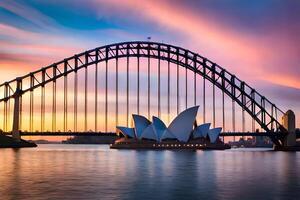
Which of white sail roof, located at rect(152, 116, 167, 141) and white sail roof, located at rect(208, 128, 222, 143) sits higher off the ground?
white sail roof, located at rect(152, 116, 167, 141)

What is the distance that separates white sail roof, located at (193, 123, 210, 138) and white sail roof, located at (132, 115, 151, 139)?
48.3 ft

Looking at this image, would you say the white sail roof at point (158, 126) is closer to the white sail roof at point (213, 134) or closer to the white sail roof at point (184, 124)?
the white sail roof at point (184, 124)

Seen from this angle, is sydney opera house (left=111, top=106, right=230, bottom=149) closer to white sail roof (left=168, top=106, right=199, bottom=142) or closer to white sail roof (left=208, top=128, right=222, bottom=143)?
white sail roof (left=168, top=106, right=199, bottom=142)

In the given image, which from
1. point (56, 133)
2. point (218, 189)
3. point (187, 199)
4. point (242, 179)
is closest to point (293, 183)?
point (242, 179)

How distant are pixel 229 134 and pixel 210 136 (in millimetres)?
11999

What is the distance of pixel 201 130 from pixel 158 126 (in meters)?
13.1

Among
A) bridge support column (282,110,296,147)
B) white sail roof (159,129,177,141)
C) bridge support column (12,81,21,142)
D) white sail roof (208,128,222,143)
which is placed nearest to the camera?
bridge support column (282,110,296,147)

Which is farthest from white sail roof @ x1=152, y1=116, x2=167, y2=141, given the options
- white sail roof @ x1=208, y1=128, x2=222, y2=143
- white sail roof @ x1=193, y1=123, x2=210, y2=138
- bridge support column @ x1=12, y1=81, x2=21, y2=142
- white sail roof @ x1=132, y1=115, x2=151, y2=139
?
bridge support column @ x1=12, y1=81, x2=21, y2=142

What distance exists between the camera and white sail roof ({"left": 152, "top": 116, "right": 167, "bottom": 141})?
16362 centimetres

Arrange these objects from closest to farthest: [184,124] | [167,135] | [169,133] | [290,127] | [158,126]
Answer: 1. [290,127]
2. [184,124]
3. [169,133]
4. [167,135]
5. [158,126]

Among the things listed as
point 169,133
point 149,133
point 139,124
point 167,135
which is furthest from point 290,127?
point 139,124

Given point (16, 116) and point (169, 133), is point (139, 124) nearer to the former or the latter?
point (169, 133)

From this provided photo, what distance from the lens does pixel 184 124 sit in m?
160

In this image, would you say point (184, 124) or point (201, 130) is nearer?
point (184, 124)
